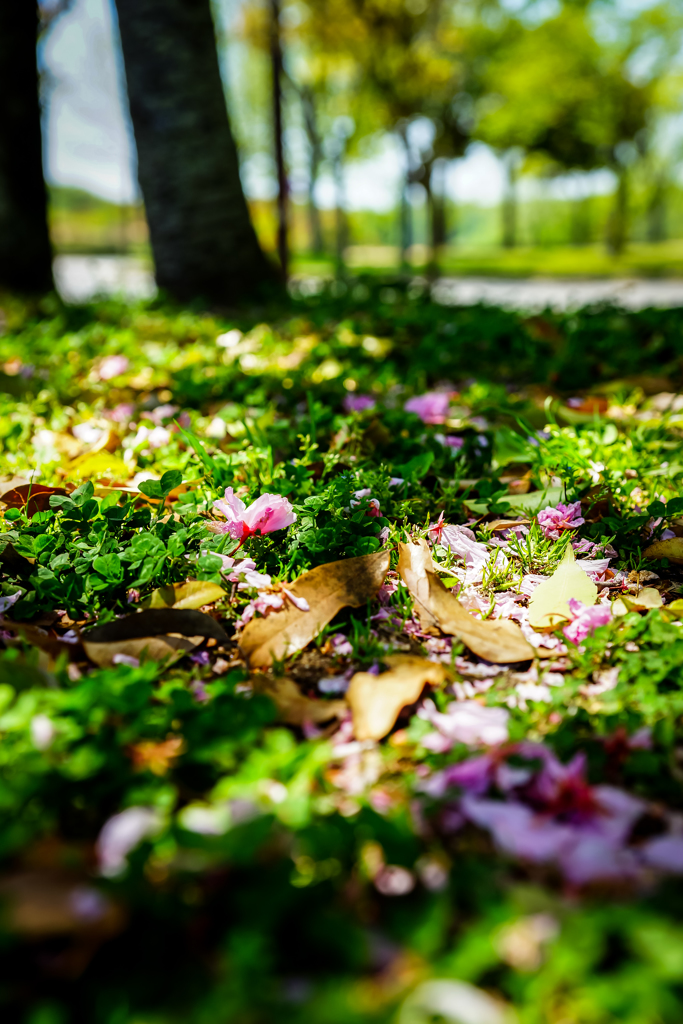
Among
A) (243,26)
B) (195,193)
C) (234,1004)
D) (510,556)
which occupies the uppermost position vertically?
(243,26)

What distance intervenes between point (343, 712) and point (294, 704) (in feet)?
0.32

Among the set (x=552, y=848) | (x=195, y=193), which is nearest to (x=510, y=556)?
(x=552, y=848)

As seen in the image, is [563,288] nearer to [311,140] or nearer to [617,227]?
[617,227]

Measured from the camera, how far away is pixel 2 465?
8.27 ft

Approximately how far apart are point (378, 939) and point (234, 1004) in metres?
0.22

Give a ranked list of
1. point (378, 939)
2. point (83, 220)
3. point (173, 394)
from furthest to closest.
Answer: point (83, 220) < point (173, 394) < point (378, 939)

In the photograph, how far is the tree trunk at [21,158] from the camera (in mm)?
6191

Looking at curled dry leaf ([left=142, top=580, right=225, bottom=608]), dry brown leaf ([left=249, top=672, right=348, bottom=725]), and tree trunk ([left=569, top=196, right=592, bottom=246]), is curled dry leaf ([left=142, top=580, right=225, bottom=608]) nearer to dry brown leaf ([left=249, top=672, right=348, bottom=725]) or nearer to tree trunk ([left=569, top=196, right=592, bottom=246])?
dry brown leaf ([left=249, top=672, right=348, bottom=725])

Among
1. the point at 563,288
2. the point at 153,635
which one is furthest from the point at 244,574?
the point at 563,288

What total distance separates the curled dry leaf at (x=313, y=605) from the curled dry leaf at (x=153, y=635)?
8cm

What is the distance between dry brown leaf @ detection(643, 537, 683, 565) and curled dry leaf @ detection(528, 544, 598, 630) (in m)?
0.28

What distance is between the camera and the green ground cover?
880 millimetres

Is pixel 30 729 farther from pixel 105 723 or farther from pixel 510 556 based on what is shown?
pixel 510 556

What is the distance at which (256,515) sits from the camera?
1.88m
